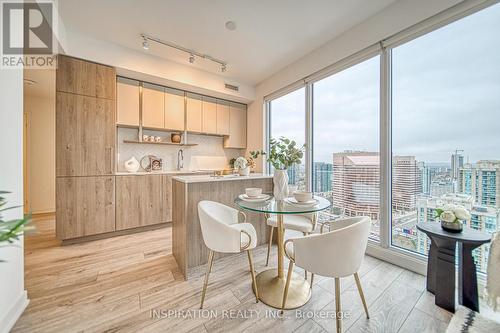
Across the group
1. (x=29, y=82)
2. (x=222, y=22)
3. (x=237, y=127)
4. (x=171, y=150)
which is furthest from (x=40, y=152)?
Result: (x=222, y=22)

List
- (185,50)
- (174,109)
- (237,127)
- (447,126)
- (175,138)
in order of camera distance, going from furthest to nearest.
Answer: (237,127) → (175,138) → (174,109) → (185,50) → (447,126)

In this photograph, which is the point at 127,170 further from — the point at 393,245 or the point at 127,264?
the point at 393,245

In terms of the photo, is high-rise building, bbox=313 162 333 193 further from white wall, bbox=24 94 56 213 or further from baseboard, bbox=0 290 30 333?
white wall, bbox=24 94 56 213

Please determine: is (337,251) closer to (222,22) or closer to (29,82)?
(222,22)

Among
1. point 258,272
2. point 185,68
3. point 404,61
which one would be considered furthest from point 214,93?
point 258,272

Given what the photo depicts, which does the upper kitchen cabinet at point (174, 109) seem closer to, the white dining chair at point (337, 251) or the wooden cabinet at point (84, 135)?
the wooden cabinet at point (84, 135)

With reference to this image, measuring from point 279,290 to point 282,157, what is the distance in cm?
123

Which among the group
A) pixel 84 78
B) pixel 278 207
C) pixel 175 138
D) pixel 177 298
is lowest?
pixel 177 298

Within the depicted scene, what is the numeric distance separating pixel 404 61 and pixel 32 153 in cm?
667

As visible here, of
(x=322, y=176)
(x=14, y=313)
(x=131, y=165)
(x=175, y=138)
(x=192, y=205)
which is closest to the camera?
(x=14, y=313)

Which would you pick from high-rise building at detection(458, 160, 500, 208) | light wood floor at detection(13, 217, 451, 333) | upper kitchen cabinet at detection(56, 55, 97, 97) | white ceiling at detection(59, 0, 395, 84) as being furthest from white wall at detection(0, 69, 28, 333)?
high-rise building at detection(458, 160, 500, 208)

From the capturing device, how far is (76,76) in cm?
274

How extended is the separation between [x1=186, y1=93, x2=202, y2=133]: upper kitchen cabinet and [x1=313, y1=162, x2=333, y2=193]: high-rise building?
2.48 m

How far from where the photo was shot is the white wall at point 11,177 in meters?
1.38
